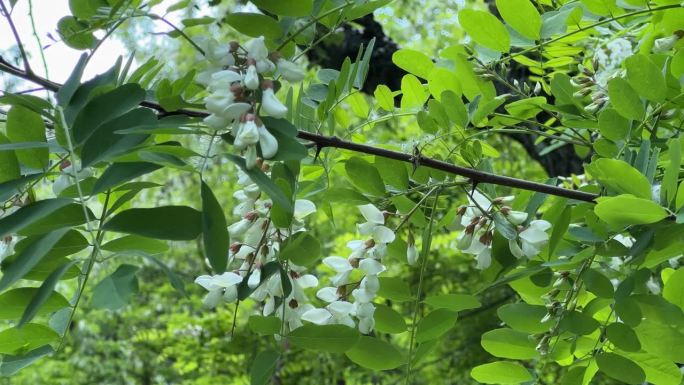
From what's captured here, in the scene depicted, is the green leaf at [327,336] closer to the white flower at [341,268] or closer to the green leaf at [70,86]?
the white flower at [341,268]

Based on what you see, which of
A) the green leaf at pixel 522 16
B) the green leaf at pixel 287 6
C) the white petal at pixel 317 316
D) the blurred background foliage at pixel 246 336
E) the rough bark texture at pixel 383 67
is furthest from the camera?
the blurred background foliage at pixel 246 336

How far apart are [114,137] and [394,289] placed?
1.01ft

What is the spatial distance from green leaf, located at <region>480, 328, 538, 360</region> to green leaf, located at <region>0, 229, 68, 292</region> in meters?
0.41

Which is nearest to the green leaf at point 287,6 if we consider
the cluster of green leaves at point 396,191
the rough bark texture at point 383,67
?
the cluster of green leaves at point 396,191

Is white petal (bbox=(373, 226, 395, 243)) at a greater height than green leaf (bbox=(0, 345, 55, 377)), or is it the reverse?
white petal (bbox=(373, 226, 395, 243))

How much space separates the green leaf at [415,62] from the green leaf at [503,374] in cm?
26

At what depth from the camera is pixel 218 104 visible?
41 centimetres

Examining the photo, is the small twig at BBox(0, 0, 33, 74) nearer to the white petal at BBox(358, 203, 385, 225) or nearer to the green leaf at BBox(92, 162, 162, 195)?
the green leaf at BBox(92, 162, 162, 195)

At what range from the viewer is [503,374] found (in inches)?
28.0

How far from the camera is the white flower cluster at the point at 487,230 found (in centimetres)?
57

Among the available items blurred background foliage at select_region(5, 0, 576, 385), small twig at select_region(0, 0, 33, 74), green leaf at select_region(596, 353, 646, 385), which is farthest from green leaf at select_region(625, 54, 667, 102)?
blurred background foliage at select_region(5, 0, 576, 385)

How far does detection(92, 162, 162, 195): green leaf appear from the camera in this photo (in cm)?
44

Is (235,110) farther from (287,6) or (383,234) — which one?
(383,234)

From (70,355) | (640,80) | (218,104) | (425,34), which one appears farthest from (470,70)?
(70,355)
